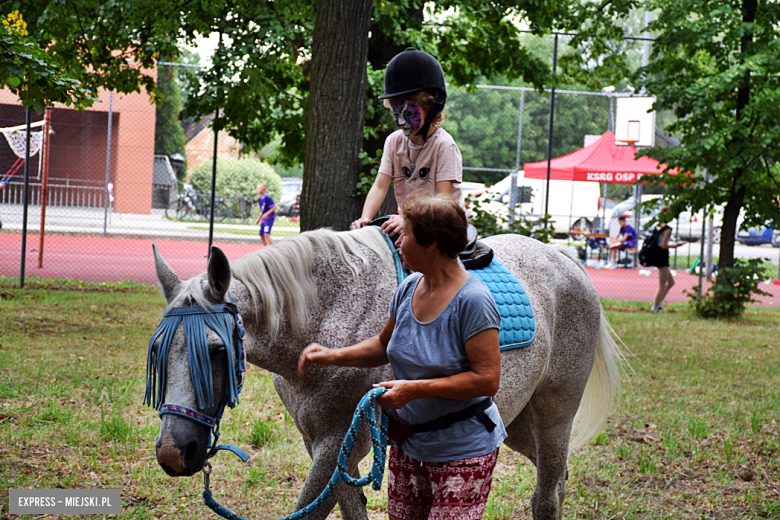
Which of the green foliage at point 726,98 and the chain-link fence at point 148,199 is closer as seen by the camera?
the green foliage at point 726,98

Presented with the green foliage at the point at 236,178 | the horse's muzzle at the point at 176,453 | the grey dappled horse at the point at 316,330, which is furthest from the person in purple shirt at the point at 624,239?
the horse's muzzle at the point at 176,453

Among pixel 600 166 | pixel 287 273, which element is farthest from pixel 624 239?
pixel 287 273

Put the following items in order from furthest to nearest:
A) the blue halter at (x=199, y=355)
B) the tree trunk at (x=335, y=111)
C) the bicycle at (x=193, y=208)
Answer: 1. the bicycle at (x=193, y=208)
2. the tree trunk at (x=335, y=111)
3. the blue halter at (x=199, y=355)

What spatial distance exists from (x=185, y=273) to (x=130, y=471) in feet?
30.2

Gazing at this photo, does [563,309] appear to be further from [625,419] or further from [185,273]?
[185,273]

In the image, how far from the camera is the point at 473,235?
2881 mm

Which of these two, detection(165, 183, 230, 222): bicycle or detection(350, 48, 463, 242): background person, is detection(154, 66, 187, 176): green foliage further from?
detection(350, 48, 463, 242): background person

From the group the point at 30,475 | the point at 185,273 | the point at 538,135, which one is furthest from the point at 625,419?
the point at 538,135

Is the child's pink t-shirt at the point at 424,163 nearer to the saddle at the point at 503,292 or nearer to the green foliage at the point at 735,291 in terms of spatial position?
the saddle at the point at 503,292

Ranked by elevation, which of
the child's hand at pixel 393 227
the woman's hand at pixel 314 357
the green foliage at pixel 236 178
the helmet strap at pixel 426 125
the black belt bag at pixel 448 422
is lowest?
the black belt bag at pixel 448 422

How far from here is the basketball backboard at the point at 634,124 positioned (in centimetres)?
1638

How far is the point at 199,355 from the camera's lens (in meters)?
2.17

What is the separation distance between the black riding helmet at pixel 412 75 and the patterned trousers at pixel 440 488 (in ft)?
4.92

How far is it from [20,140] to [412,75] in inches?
359
